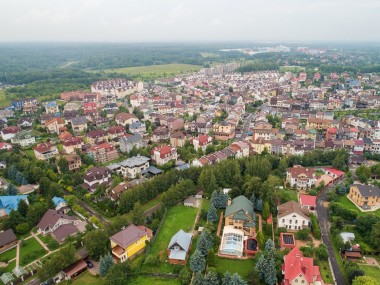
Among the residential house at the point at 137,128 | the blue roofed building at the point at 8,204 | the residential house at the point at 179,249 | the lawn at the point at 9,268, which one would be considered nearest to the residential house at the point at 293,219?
the residential house at the point at 179,249

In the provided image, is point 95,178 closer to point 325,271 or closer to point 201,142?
point 201,142

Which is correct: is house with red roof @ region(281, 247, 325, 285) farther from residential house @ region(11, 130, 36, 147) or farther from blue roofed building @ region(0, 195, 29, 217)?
residential house @ region(11, 130, 36, 147)

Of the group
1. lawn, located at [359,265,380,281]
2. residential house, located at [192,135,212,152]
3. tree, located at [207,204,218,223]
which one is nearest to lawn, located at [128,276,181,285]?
tree, located at [207,204,218,223]

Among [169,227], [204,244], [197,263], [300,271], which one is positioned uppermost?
[300,271]

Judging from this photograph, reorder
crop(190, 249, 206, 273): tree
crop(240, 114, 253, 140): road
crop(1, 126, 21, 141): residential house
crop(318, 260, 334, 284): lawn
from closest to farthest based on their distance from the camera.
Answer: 1. crop(318, 260, 334, 284): lawn
2. crop(190, 249, 206, 273): tree
3. crop(1, 126, 21, 141): residential house
4. crop(240, 114, 253, 140): road

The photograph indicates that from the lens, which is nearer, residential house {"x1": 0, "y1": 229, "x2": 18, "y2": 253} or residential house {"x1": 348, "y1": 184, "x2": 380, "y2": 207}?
residential house {"x1": 0, "y1": 229, "x2": 18, "y2": 253}

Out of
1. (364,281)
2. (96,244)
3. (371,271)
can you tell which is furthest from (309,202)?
(96,244)
